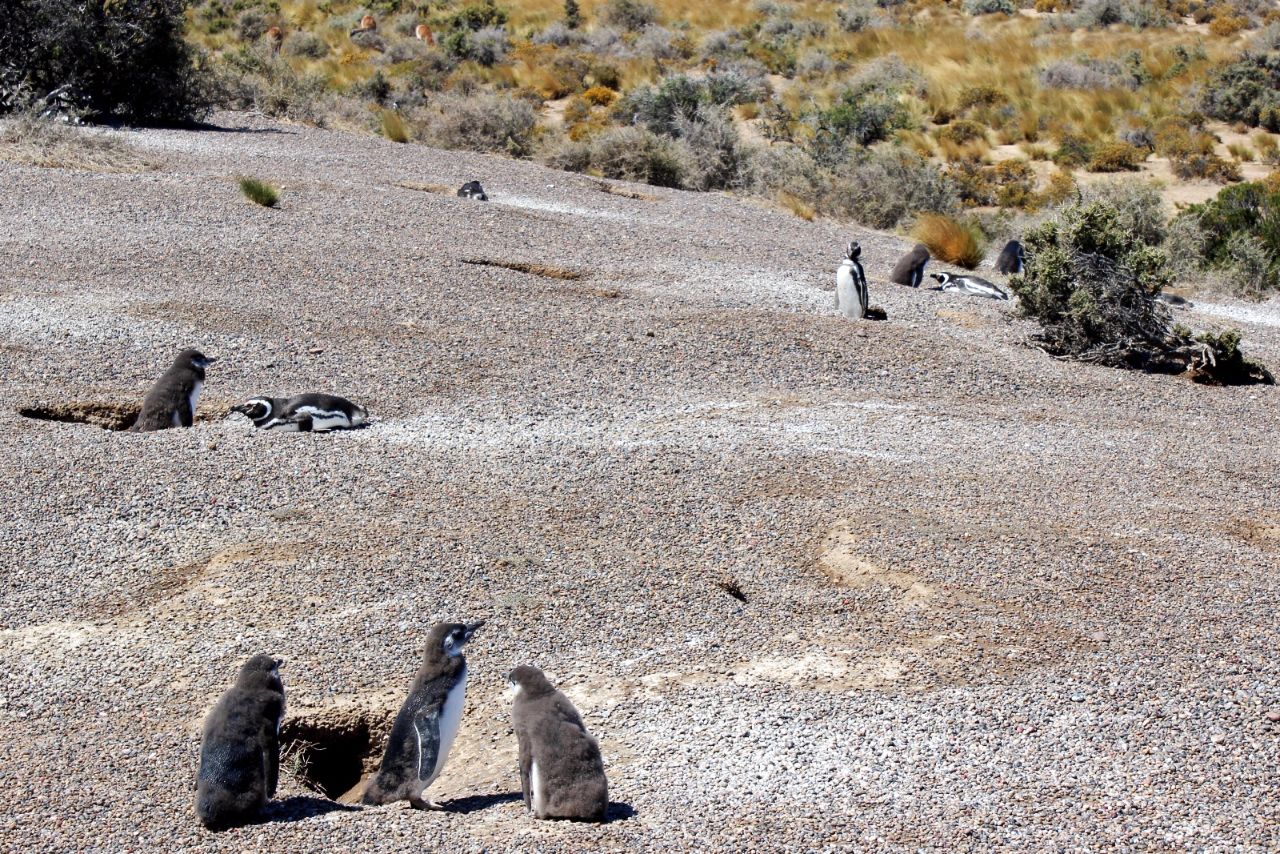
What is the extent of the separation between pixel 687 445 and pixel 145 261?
591 cm

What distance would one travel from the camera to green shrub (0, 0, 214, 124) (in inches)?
699

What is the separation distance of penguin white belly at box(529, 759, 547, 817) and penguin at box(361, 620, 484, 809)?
13.5 inches

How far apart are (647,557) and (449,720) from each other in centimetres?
191

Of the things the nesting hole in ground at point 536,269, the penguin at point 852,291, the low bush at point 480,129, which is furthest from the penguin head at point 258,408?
the low bush at point 480,129

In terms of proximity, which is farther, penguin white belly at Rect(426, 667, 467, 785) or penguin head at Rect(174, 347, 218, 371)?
penguin head at Rect(174, 347, 218, 371)

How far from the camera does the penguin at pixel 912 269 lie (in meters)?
13.5

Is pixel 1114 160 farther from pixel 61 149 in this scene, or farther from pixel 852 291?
pixel 61 149

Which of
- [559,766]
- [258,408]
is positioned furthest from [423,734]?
[258,408]

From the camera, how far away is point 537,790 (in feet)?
13.6

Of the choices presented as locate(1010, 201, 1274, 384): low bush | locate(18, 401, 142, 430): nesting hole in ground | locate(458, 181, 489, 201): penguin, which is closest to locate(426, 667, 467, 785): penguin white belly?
locate(18, 401, 142, 430): nesting hole in ground

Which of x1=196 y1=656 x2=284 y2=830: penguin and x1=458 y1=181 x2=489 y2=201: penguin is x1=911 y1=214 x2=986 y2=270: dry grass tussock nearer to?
x1=458 y1=181 x2=489 y2=201: penguin

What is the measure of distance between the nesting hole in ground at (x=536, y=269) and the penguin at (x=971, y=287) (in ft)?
11.9

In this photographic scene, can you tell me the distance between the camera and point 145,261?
11.6 m

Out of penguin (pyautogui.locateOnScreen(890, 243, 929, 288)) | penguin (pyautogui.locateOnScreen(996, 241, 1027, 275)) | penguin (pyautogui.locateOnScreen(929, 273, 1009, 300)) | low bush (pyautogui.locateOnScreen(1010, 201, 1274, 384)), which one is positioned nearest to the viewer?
low bush (pyautogui.locateOnScreen(1010, 201, 1274, 384))
